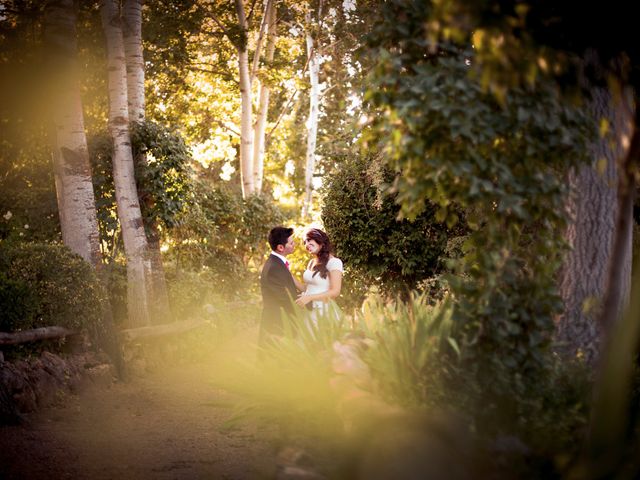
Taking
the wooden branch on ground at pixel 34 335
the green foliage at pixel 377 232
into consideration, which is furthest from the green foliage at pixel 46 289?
the green foliage at pixel 377 232

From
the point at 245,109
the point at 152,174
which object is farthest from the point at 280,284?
the point at 245,109

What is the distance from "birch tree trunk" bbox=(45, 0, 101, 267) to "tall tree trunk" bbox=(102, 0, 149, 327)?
3.14 ft

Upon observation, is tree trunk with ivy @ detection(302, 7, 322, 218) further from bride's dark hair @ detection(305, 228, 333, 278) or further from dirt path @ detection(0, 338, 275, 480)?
dirt path @ detection(0, 338, 275, 480)

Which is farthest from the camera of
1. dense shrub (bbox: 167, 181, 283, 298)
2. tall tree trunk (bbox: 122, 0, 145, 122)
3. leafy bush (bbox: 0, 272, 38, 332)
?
dense shrub (bbox: 167, 181, 283, 298)

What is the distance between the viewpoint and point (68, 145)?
9.83 m

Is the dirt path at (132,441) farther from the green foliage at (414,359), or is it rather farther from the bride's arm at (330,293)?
the bride's arm at (330,293)

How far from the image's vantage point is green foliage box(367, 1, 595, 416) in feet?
13.5

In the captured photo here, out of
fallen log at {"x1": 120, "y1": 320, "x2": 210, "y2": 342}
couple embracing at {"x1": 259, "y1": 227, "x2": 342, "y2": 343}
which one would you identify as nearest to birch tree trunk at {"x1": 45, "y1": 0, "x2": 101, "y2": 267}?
fallen log at {"x1": 120, "y1": 320, "x2": 210, "y2": 342}

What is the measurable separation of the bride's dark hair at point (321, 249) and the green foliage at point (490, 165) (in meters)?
4.03

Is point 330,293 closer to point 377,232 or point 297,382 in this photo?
point 377,232

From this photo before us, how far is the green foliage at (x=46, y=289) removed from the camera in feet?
25.2

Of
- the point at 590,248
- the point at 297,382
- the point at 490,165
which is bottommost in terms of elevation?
the point at 297,382

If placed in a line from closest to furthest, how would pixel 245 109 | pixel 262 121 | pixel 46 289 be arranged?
pixel 46 289 → pixel 245 109 → pixel 262 121

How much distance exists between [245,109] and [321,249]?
11432 mm
